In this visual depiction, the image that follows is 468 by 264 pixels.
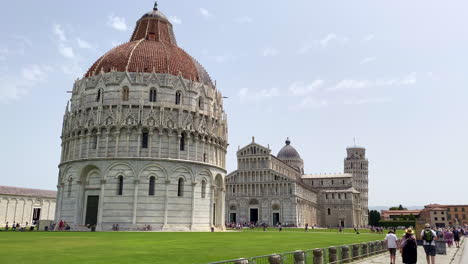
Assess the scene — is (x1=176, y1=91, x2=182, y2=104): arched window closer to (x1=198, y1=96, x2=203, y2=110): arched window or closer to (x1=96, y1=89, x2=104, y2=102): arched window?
(x1=198, y1=96, x2=203, y2=110): arched window

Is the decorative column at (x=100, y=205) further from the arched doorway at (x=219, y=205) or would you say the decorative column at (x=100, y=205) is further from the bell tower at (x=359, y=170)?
the bell tower at (x=359, y=170)

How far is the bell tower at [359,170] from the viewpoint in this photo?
13812cm

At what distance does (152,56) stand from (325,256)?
38.7 meters

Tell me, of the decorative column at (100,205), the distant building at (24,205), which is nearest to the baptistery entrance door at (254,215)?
the distant building at (24,205)

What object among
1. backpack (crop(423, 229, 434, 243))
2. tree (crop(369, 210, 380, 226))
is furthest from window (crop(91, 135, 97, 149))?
tree (crop(369, 210, 380, 226))

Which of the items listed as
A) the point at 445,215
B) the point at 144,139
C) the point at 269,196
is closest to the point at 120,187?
the point at 144,139

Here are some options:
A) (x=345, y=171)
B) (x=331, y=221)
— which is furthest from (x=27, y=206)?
(x=345, y=171)

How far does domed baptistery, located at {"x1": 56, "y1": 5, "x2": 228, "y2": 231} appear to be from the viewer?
42656 mm

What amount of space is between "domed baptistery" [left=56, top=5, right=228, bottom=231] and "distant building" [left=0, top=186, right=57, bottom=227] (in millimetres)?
37975

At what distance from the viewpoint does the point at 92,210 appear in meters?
43.3

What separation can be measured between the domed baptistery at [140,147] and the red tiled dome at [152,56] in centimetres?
16

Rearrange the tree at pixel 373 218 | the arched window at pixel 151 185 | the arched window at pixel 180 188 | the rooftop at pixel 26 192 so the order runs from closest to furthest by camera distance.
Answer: the arched window at pixel 151 185 < the arched window at pixel 180 188 < the rooftop at pixel 26 192 < the tree at pixel 373 218

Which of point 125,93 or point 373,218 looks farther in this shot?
point 373,218

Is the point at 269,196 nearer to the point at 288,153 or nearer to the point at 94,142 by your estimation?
the point at 288,153
